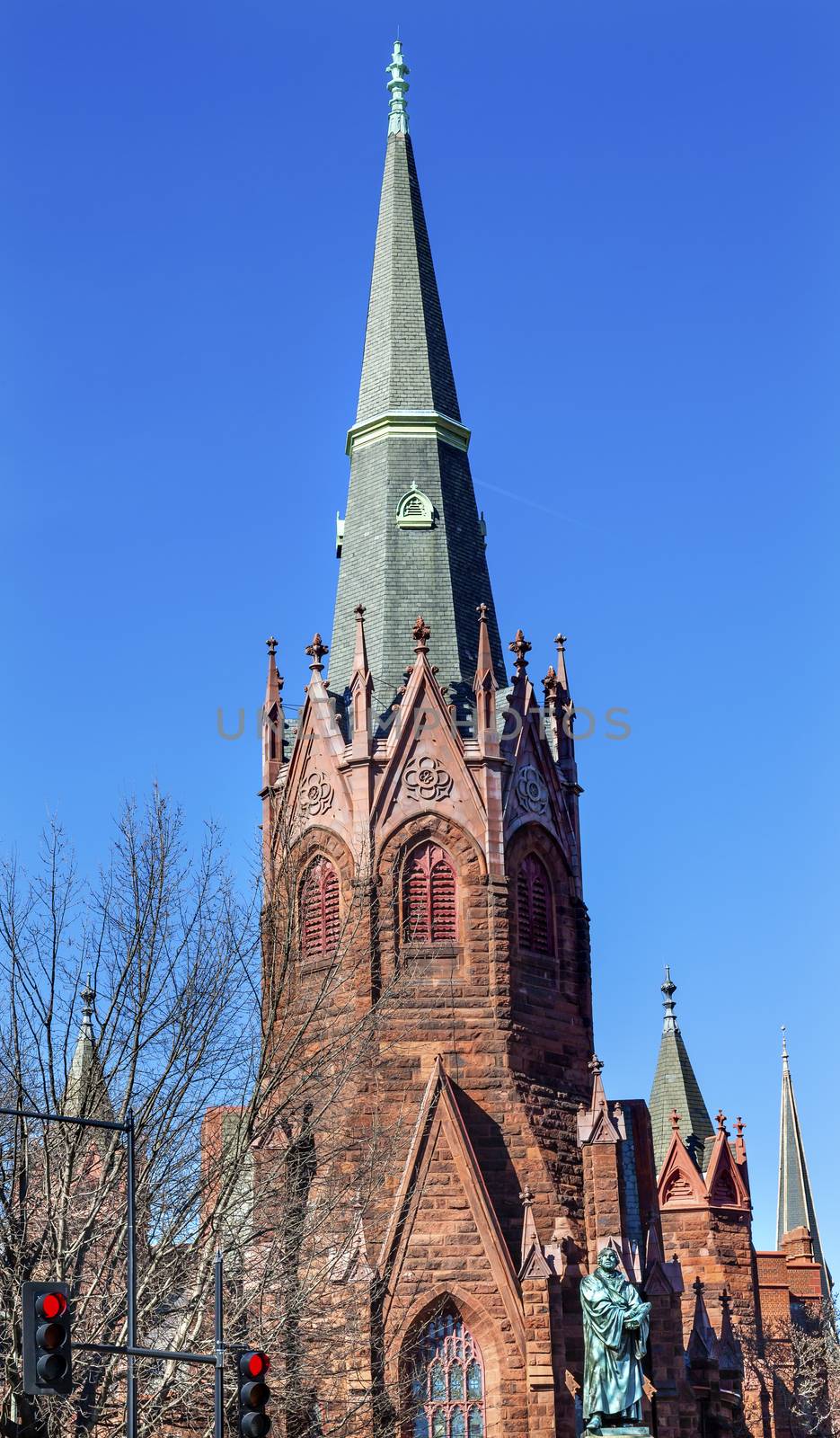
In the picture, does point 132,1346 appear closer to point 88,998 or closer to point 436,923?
point 88,998

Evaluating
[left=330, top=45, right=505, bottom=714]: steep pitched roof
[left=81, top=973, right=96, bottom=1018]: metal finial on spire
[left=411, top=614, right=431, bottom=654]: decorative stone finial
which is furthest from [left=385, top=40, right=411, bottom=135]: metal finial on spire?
[left=81, top=973, right=96, bottom=1018]: metal finial on spire

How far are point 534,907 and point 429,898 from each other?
2496 mm

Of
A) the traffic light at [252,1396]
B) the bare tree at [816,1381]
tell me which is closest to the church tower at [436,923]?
the traffic light at [252,1396]

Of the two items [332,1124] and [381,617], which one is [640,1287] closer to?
[332,1124]

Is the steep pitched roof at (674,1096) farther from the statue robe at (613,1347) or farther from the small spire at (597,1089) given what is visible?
the statue robe at (613,1347)

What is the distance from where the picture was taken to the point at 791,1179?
2921 inches

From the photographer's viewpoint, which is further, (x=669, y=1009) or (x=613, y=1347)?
(x=669, y=1009)

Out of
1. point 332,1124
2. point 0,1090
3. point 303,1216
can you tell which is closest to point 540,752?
point 332,1124

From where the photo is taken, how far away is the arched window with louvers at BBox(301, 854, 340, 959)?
42.2 metres

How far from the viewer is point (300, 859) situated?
42.7 m

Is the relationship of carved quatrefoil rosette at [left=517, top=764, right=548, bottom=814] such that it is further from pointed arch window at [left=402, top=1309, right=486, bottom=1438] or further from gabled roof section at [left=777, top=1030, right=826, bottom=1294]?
gabled roof section at [left=777, top=1030, right=826, bottom=1294]

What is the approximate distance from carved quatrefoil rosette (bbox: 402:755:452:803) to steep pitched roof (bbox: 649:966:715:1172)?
17.2 m

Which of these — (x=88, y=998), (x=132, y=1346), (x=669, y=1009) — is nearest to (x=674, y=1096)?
(x=669, y=1009)

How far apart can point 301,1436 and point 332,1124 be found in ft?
18.2
